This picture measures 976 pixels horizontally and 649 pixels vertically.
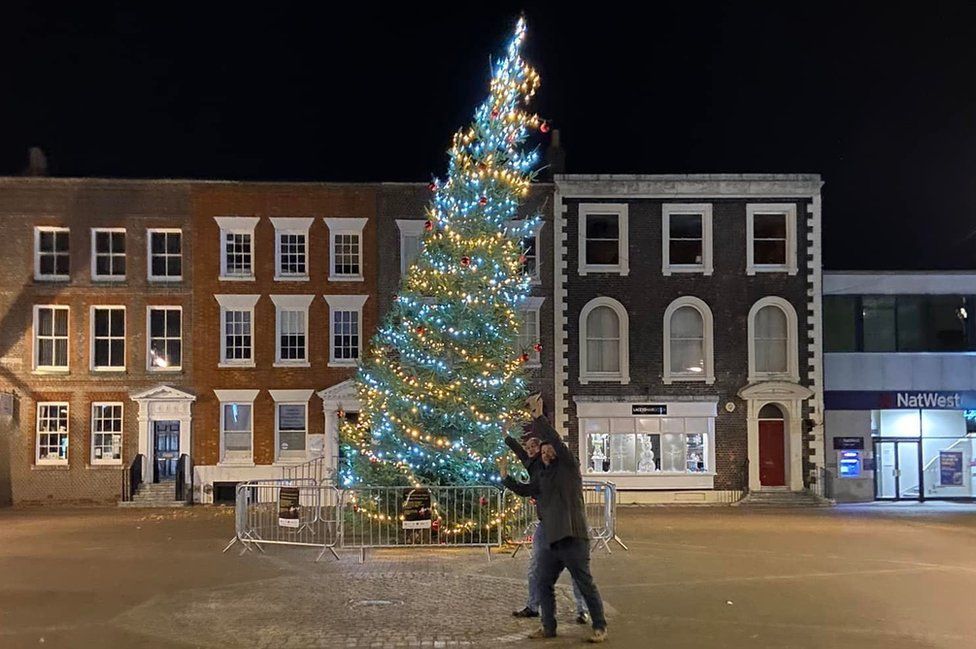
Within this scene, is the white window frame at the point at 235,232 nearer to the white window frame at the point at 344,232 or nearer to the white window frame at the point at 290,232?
the white window frame at the point at 290,232

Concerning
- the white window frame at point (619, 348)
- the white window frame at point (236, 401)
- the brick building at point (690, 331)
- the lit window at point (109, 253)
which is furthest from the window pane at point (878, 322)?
the lit window at point (109, 253)

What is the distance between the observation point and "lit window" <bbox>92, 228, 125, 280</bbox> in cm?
2827

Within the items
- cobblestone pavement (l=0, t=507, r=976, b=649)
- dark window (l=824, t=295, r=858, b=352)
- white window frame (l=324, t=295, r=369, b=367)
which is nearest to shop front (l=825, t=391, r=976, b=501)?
dark window (l=824, t=295, r=858, b=352)

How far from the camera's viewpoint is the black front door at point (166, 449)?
27906mm

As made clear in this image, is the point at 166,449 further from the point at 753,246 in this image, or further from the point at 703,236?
the point at 753,246

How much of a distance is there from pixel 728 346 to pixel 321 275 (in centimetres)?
1287

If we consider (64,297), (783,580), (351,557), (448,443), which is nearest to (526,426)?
(448,443)

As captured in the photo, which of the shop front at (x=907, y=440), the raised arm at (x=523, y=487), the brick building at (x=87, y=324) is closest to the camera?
the raised arm at (x=523, y=487)

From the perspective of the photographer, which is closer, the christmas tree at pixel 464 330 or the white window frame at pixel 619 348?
the christmas tree at pixel 464 330

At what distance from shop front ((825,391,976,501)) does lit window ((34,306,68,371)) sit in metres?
23.8

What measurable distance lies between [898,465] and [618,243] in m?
11.4

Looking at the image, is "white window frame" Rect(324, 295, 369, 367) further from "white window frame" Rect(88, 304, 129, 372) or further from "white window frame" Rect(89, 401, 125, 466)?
"white window frame" Rect(89, 401, 125, 466)

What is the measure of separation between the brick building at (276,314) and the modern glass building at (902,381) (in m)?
15.0

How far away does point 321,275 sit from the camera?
2847 cm
